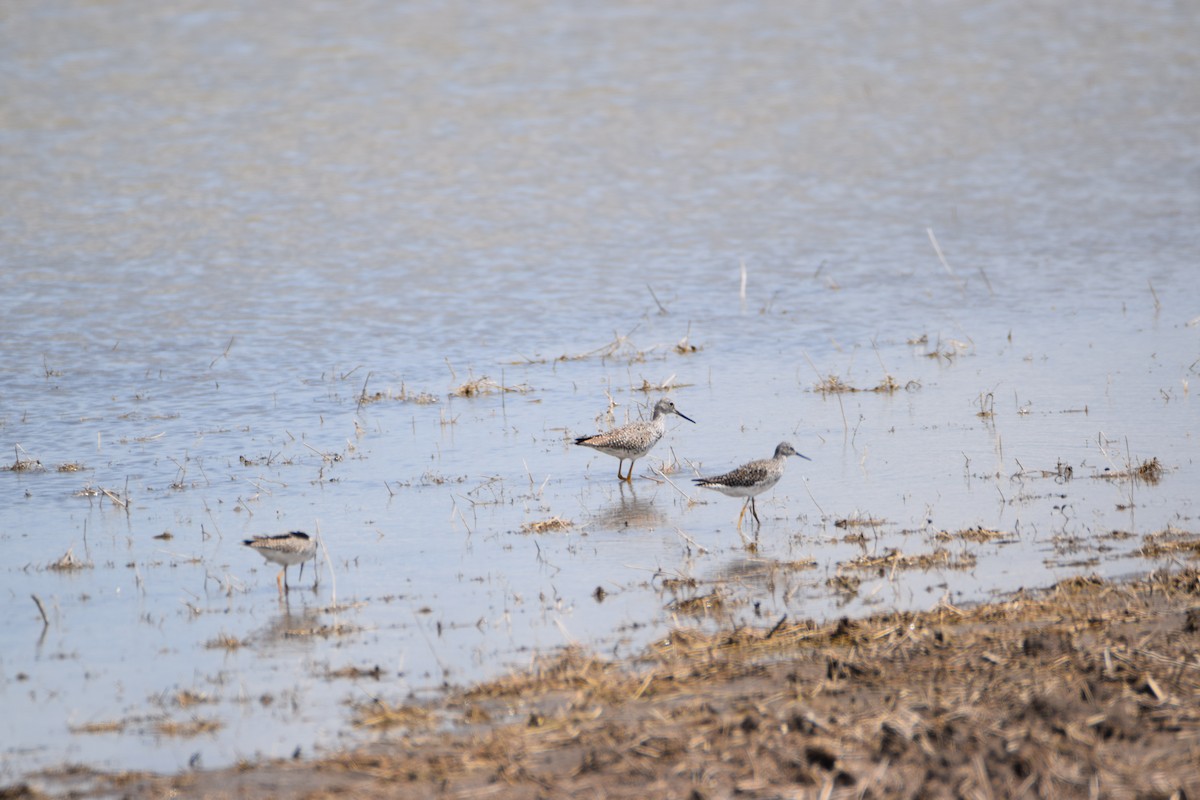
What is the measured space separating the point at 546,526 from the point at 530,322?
878cm

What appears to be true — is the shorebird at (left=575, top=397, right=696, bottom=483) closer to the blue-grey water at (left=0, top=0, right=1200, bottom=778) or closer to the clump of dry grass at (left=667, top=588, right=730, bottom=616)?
the blue-grey water at (left=0, top=0, right=1200, bottom=778)

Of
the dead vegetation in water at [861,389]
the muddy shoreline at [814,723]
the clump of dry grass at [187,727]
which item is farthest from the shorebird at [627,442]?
the clump of dry grass at [187,727]

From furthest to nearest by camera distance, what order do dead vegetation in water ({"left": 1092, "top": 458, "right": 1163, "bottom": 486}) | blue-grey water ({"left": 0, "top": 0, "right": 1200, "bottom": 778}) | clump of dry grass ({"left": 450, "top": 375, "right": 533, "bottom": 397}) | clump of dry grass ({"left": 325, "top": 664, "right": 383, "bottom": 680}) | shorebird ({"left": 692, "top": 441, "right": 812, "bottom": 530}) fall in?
clump of dry grass ({"left": 450, "top": 375, "right": 533, "bottom": 397}) < dead vegetation in water ({"left": 1092, "top": 458, "right": 1163, "bottom": 486}) < shorebird ({"left": 692, "top": 441, "right": 812, "bottom": 530}) < blue-grey water ({"left": 0, "top": 0, "right": 1200, "bottom": 778}) < clump of dry grass ({"left": 325, "top": 664, "right": 383, "bottom": 680})

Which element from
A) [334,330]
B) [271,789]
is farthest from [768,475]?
[334,330]

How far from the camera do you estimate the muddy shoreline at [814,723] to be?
595 cm

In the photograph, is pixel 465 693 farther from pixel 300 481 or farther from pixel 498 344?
pixel 498 344

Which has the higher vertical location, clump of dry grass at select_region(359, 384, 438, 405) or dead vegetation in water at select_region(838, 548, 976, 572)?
clump of dry grass at select_region(359, 384, 438, 405)

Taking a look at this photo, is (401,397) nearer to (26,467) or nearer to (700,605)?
(26,467)

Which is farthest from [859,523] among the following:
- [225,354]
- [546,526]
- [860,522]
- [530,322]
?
[225,354]

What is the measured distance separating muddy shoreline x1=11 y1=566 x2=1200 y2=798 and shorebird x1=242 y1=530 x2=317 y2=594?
2.35 m

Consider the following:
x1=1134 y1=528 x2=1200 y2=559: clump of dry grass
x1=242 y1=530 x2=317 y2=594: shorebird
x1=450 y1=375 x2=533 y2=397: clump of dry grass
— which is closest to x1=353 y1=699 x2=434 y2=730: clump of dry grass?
x1=242 y1=530 x2=317 y2=594: shorebird

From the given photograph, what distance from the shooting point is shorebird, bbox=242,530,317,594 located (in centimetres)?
924

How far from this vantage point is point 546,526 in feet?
34.9

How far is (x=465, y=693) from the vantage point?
7.32 m
